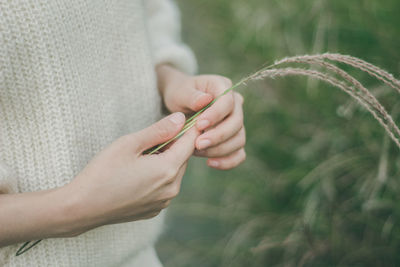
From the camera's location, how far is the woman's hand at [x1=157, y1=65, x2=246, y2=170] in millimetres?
901

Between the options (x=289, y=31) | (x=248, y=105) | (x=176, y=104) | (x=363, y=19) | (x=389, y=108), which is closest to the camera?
(x=176, y=104)

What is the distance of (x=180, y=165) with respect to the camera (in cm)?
82

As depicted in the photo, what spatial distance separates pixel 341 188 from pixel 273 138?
513 millimetres

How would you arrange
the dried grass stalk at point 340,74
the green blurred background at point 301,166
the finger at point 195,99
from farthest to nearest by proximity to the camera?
the green blurred background at point 301,166 < the finger at point 195,99 < the dried grass stalk at point 340,74

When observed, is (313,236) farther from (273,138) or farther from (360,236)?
(273,138)

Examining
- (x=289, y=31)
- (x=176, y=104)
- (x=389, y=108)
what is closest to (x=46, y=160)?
(x=176, y=104)

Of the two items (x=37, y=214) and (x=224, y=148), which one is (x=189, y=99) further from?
(x=37, y=214)

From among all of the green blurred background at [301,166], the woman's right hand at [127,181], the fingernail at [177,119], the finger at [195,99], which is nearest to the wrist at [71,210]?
the woman's right hand at [127,181]

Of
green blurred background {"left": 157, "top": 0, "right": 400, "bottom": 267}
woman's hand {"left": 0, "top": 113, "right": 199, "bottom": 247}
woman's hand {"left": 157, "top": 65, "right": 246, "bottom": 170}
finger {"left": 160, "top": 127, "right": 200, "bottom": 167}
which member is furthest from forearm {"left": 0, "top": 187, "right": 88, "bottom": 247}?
green blurred background {"left": 157, "top": 0, "right": 400, "bottom": 267}

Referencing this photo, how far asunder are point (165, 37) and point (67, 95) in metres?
0.54

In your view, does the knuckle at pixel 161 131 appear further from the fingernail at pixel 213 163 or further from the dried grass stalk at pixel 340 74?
the fingernail at pixel 213 163

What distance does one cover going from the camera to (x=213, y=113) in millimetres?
897

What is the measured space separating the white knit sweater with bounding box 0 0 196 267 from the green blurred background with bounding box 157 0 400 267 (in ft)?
2.37

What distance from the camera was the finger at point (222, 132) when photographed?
89 centimetres
